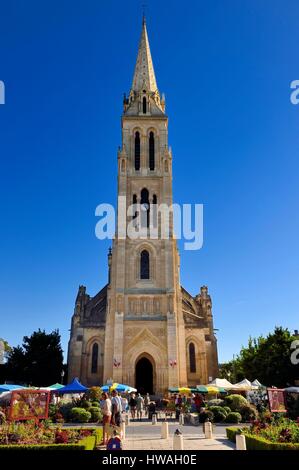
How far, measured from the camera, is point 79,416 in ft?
72.0

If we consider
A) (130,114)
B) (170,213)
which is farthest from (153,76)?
(170,213)

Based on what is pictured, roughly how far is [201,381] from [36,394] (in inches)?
1032

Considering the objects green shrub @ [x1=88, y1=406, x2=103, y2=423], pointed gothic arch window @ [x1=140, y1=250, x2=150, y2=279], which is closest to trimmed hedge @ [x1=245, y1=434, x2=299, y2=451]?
green shrub @ [x1=88, y1=406, x2=103, y2=423]

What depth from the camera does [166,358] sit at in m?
36.2

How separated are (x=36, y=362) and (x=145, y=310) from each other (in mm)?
14837

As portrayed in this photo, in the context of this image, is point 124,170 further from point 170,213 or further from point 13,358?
point 13,358

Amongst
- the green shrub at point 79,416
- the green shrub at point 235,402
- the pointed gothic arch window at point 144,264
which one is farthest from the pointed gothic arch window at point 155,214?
the green shrub at point 79,416

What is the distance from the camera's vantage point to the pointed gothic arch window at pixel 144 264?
4038cm

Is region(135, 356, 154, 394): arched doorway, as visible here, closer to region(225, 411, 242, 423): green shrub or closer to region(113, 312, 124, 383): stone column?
region(113, 312, 124, 383): stone column

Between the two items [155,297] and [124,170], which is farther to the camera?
[124,170]

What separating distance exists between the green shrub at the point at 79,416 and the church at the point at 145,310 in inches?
521

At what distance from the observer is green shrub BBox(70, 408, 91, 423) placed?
2194cm

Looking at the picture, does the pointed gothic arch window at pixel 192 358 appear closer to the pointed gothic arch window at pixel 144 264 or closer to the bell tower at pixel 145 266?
the bell tower at pixel 145 266

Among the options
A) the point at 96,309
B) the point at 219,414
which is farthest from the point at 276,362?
the point at 96,309
